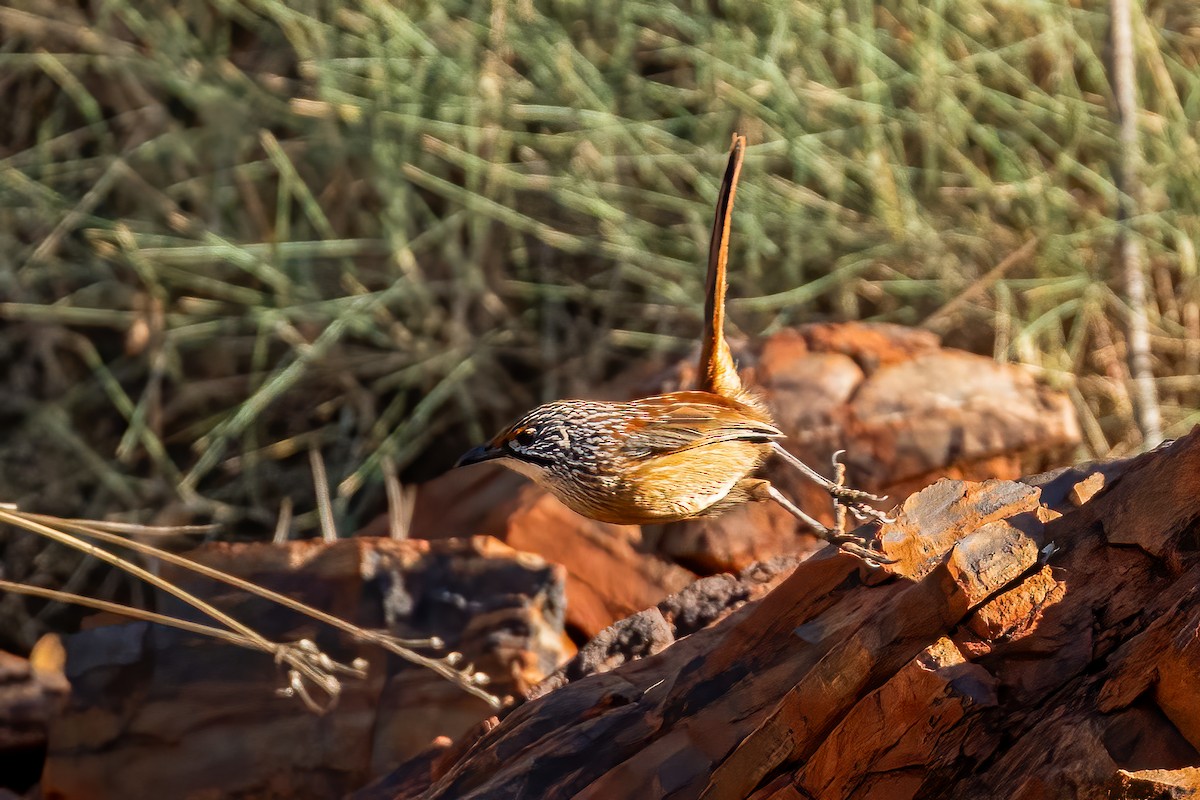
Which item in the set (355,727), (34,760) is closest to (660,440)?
(355,727)

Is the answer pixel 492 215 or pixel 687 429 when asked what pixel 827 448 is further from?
pixel 492 215

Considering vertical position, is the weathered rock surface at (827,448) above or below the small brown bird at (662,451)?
below

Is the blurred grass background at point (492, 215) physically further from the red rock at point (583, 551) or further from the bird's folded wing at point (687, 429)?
the bird's folded wing at point (687, 429)

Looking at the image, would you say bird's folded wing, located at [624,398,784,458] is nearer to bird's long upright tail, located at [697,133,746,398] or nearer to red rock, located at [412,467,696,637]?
bird's long upright tail, located at [697,133,746,398]

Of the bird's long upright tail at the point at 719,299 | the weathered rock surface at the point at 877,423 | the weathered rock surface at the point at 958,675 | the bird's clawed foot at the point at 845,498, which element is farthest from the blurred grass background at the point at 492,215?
the weathered rock surface at the point at 958,675

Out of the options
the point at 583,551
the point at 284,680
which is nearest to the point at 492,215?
the point at 583,551

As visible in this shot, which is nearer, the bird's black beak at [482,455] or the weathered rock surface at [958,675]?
the weathered rock surface at [958,675]

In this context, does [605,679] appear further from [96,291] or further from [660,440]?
[96,291]
